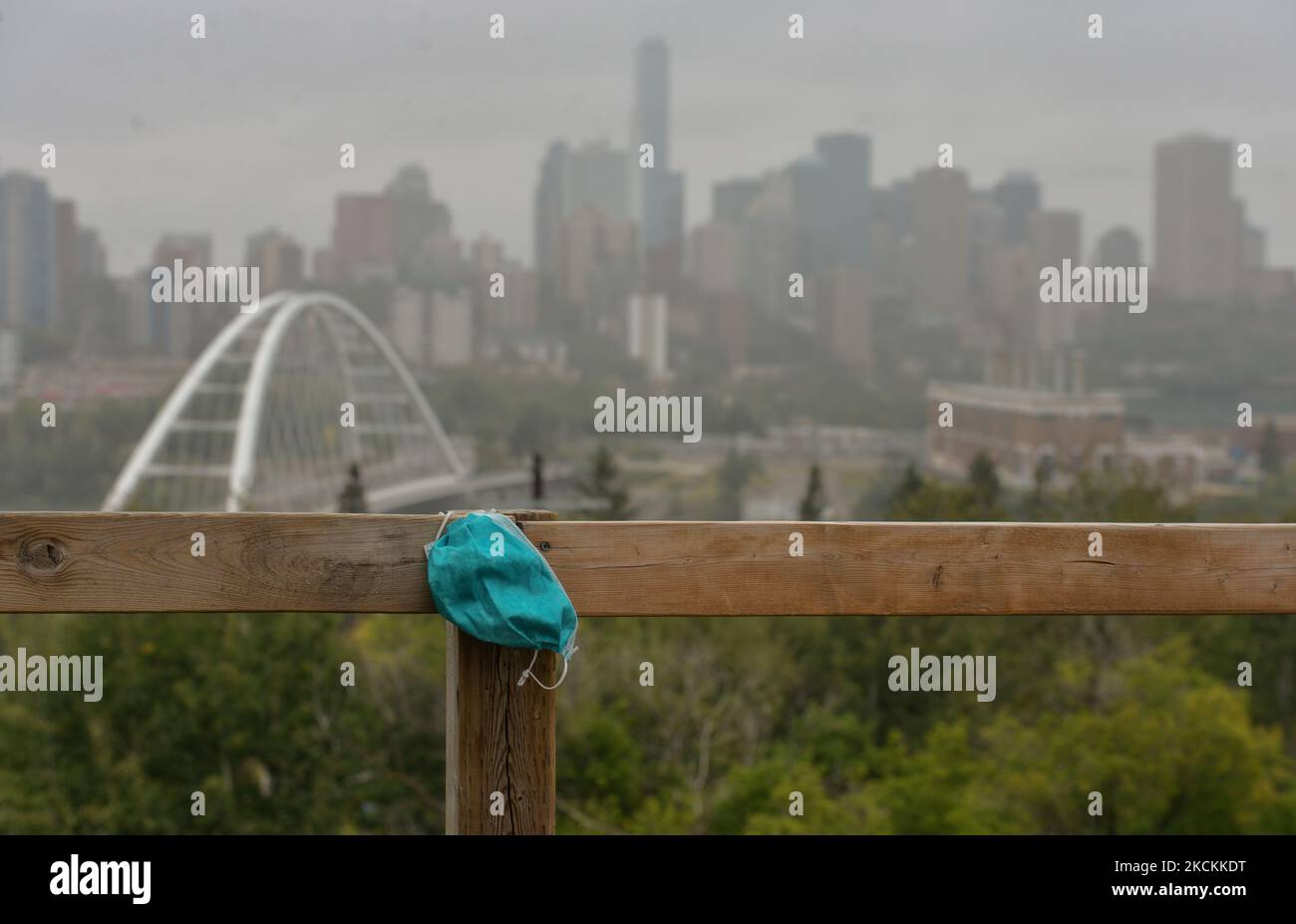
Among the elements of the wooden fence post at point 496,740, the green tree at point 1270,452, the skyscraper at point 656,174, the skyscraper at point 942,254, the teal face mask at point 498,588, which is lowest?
the wooden fence post at point 496,740

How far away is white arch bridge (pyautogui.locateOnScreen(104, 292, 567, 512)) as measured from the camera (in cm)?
5935

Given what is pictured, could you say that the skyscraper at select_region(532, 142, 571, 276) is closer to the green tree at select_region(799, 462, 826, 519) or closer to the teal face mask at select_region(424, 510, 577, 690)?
the green tree at select_region(799, 462, 826, 519)

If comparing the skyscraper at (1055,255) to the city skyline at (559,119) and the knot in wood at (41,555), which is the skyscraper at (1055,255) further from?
the knot in wood at (41,555)

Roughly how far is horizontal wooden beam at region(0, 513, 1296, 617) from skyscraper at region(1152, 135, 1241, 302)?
306 feet

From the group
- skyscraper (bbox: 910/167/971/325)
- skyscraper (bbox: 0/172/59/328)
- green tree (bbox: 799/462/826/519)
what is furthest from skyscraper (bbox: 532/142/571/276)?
green tree (bbox: 799/462/826/519)

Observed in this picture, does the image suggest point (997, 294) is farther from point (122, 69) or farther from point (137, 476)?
point (122, 69)

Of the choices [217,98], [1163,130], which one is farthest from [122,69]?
[1163,130]

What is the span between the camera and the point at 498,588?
2.79m

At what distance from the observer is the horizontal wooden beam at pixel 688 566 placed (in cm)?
285

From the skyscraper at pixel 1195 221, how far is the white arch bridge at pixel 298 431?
46300 mm

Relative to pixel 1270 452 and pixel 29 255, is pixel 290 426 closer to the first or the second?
pixel 29 255

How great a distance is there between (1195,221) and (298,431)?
212 feet

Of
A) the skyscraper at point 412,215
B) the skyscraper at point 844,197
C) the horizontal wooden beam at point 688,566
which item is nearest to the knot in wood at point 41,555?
the horizontal wooden beam at point 688,566
